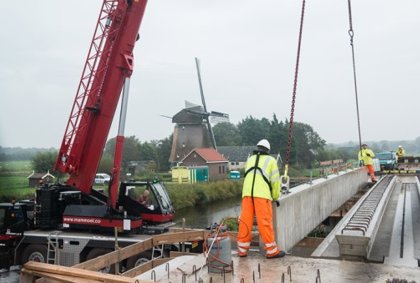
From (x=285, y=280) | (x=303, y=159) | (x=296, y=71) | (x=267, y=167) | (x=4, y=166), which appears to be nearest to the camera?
(x=285, y=280)

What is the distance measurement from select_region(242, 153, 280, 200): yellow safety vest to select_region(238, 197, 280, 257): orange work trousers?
0.09m

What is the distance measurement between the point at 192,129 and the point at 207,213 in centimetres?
3116

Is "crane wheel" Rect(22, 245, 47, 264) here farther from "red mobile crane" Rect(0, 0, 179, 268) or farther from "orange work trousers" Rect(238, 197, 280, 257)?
"orange work trousers" Rect(238, 197, 280, 257)

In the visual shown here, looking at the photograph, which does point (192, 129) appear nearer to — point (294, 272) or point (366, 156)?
point (366, 156)

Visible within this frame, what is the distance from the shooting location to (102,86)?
1084 cm

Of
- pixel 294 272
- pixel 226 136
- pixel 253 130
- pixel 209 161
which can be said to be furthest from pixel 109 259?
pixel 226 136

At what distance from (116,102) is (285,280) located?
7.52m

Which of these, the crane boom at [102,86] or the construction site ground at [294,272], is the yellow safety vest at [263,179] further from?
the crane boom at [102,86]

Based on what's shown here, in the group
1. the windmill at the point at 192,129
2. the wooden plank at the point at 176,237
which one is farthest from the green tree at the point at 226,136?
the wooden plank at the point at 176,237

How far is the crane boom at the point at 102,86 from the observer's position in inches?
423

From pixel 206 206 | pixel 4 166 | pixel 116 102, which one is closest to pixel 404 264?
pixel 116 102

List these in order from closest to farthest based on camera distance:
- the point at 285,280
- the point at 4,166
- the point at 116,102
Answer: the point at 285,280 < the point at 116,102 < the point at 4,166

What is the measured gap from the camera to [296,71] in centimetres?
689

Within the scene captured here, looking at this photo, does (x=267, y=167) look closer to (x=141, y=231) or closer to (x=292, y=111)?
(x=292, y=111)
